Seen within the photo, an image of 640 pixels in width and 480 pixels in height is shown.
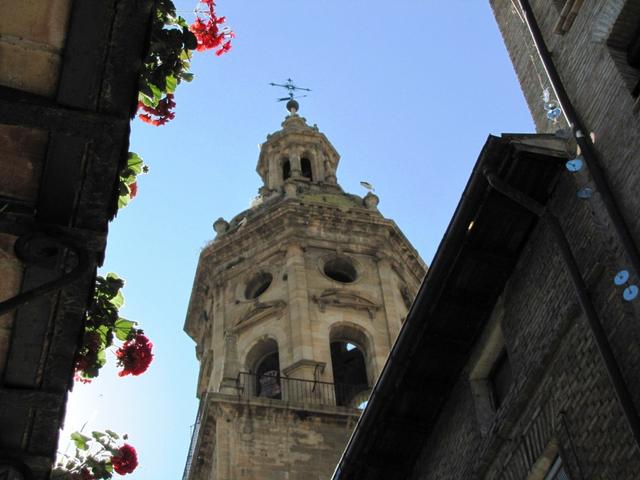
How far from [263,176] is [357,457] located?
31507 millimetres

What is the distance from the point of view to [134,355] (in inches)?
293

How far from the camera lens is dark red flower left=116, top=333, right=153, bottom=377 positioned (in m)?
7.40

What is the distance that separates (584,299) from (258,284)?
26.0 meters

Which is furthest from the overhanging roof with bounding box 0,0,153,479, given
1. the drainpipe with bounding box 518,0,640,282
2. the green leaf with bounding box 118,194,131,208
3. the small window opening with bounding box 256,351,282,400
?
the small window opening with bounding box 256,351,282,400

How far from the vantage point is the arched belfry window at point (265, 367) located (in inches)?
1222

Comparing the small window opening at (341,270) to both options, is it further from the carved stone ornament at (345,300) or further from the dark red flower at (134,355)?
the dark red flower at (134,355)

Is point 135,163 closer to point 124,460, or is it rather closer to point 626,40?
point 124,460

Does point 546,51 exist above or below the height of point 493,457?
above

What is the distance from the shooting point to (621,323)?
26.6 feet

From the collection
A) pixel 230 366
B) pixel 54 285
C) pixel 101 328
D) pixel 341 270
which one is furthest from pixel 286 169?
pixel 54 285

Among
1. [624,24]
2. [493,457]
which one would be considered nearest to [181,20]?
[624,24]

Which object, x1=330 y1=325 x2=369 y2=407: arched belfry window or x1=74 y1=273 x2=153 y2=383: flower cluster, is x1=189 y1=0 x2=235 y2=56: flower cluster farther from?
x1=330 y1=325 x2=369 y2=407: arched belfry window

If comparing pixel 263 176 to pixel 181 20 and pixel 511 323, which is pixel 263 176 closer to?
pixel 511 323

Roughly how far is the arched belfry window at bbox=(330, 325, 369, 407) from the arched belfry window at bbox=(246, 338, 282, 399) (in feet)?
5.95
